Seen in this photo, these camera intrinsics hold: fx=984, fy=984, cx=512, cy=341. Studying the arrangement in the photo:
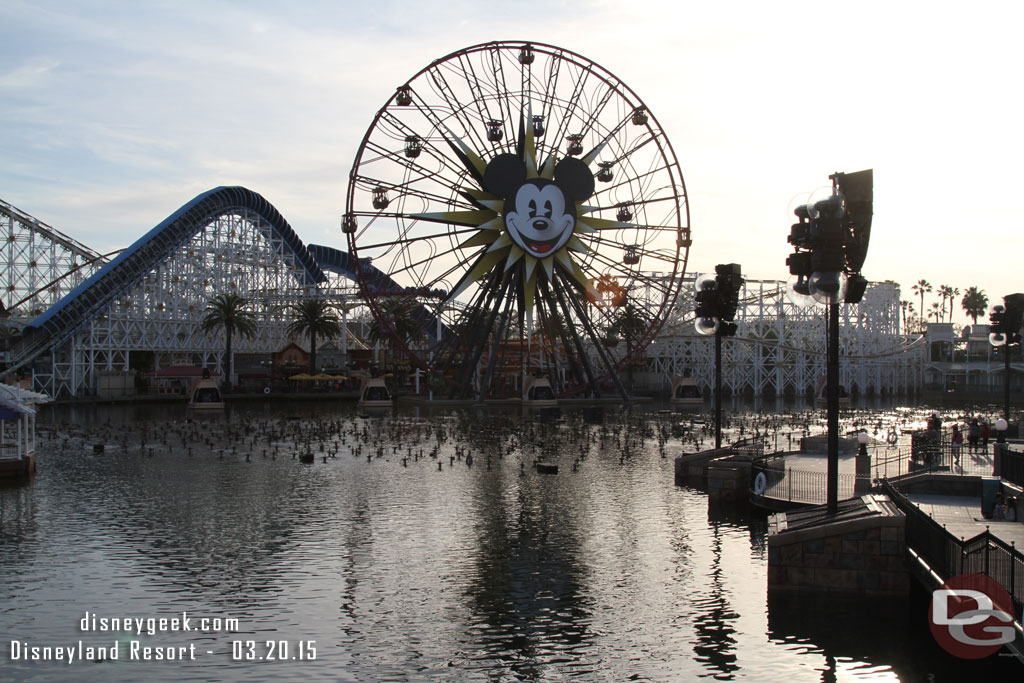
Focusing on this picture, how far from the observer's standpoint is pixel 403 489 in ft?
123

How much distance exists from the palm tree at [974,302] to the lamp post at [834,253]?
183685mm

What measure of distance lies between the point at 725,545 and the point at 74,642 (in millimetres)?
16166

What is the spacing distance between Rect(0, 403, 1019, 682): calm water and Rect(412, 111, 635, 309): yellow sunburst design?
102 ft

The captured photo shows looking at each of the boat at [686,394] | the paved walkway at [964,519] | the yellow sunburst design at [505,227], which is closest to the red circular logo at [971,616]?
the paved walkway at [964,519]

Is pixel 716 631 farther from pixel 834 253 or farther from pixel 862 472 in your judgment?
pixel 862 472

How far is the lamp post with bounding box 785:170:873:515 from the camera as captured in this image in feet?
64.2

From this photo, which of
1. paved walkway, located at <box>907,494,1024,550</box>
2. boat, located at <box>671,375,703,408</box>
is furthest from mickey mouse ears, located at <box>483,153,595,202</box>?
paved walkway, located at <box>907,494,1024,550</box>

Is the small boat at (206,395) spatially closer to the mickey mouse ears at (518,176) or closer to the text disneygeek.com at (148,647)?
the mickey mouse ears at (518,176)

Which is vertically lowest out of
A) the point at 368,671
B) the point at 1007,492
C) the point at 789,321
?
the point at 368,671

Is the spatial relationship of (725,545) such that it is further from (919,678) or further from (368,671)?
(368,671)

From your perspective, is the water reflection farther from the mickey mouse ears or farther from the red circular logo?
the mickey mouse ears

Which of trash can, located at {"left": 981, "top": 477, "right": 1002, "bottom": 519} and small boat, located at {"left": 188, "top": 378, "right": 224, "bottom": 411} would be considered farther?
small boat, located at {"left": 188, "top": 378, "right": 224, "bottom": 411}

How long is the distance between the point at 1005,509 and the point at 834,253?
8235 millimetres

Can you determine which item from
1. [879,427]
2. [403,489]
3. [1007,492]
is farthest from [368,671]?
[879,427]
